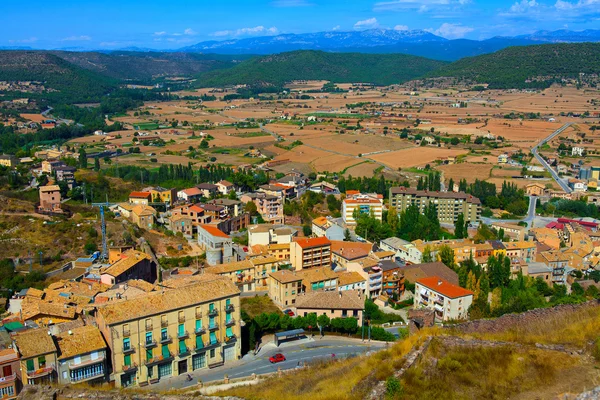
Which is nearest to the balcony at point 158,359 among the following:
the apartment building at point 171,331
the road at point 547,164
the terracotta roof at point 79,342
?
the apartment building at point 171,331

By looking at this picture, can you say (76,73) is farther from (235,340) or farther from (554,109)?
(235,340)

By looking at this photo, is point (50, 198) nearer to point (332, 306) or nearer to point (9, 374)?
point (332, 306)

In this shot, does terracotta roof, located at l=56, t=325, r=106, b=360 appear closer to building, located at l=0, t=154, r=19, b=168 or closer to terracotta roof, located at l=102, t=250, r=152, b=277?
terracotta roof, located at l=102, t=250, r=152, b=277

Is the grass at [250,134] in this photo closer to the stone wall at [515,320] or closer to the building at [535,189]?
the building at [535,189]

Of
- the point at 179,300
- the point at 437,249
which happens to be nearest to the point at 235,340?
the point at 179,300

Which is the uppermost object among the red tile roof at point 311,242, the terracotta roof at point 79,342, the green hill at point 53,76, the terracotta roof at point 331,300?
the green hill at point 53,76
